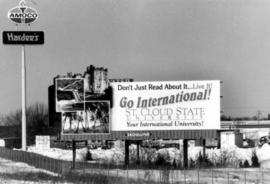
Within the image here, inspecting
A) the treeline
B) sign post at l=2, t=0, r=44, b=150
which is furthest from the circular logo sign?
the treeline

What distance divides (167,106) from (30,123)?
9920 cm

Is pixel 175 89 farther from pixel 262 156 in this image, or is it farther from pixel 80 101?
pixel 262 156

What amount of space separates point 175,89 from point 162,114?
1.58m

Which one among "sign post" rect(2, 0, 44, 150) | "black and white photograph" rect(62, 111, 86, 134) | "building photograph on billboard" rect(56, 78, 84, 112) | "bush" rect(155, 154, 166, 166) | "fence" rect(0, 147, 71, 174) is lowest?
"bush" rect(155, 154, 166, 166)

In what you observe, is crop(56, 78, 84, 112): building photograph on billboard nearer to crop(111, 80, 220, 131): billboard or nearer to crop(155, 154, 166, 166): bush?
crop(111, 80, 220, 131): billboard

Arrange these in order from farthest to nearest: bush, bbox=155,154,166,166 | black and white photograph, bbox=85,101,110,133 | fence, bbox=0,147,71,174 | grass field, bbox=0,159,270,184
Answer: bush, bbox=155,154,166,166 < black and white photograph, bbox=85,101,110,133 < fence, bbox=0,147,71,174 < grass field, bbox=0,159,270,184

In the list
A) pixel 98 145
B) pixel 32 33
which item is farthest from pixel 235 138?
pixel 32 33

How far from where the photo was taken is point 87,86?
102 ft

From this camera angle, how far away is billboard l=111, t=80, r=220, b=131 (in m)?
31.0

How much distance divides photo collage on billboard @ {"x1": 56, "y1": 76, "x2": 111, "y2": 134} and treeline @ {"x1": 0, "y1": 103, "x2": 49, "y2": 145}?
80.2 meters

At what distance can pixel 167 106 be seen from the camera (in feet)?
102

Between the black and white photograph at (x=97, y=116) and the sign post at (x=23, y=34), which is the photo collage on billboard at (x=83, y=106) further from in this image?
the sign post at (x=23, y=34)

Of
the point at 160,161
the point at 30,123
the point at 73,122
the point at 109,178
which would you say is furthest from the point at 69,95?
the point at 30,123

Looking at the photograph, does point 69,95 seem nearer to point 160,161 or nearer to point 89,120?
point 89,120
